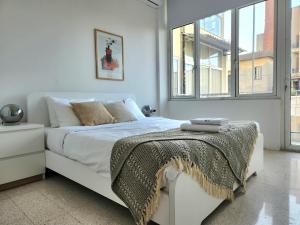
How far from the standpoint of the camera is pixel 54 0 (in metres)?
2.88

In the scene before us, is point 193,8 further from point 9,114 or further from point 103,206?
point 103,206

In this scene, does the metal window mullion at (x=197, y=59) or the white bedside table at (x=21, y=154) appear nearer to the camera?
the white bedside table at (x=21, y=154)

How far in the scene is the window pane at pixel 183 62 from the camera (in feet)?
14.6

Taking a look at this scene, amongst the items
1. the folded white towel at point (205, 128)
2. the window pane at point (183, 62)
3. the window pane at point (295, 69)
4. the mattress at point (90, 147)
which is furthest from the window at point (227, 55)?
the mattress at point (90, 147)

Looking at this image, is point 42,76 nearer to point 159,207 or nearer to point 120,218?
point 120,218

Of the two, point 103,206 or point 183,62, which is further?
point 183,62

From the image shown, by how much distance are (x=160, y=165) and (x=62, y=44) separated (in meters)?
2.52

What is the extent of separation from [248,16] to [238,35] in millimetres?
329

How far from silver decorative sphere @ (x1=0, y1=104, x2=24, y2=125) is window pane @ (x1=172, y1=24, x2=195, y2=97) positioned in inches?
125

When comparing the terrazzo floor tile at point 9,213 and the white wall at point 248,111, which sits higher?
the white wall at point 248,111

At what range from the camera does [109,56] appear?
140 inches

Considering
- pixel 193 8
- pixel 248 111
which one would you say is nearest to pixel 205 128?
pixel 248 111

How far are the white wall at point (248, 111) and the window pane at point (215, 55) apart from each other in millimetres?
234

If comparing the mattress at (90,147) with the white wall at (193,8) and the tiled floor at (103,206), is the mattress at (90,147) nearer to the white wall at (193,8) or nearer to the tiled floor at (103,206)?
the tiled floor at (103,206)
